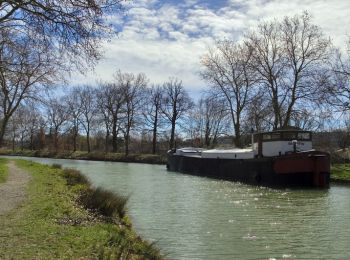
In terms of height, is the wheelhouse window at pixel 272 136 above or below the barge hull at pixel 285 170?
above

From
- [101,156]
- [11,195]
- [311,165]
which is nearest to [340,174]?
Answer: [311,165]

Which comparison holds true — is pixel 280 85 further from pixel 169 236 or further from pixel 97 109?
pixel 97 109

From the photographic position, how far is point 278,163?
32844mm

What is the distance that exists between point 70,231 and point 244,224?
24.8 feet

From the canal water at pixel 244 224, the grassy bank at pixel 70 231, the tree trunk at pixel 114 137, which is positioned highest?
the tree trunk at pixel 114 137

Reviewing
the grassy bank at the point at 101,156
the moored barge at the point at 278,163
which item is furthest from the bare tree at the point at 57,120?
the moored barge at the point at 278,163

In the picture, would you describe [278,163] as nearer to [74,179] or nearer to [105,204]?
[74,179]

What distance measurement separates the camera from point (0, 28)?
16719 millimetres

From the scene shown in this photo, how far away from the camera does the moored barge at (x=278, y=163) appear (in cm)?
3189

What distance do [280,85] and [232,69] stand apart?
10.5 m

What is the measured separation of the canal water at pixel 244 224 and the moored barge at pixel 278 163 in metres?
Answer: 4.16

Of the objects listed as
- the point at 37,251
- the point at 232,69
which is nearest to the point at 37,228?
the point at 37,251

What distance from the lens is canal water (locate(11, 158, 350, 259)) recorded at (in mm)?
12727

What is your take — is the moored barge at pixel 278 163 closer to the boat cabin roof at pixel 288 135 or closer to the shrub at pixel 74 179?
the boat cabin roof at pixel 288 135
